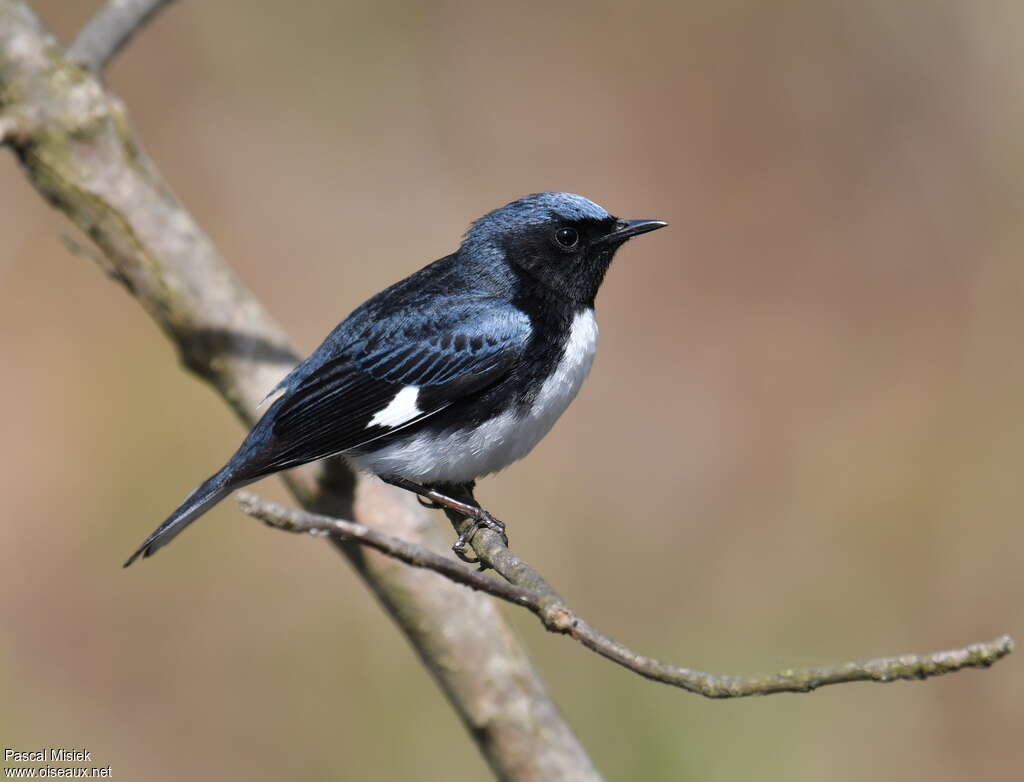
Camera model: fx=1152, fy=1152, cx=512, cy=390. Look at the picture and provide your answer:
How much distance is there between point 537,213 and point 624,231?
0.95 ft

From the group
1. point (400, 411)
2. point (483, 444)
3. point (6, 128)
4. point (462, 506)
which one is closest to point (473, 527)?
point (462, 506)

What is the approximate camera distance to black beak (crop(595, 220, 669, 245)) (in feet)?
12.2

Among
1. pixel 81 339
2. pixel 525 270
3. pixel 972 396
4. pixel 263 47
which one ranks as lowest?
pixel 972 396

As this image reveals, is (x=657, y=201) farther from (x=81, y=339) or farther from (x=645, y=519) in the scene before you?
(x=81, y=339)

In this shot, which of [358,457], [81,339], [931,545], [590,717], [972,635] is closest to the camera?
[358,457]

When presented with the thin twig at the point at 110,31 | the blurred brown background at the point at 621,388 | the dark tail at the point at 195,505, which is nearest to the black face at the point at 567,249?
the dark tail at the point at 195,505

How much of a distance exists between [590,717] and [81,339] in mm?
3183

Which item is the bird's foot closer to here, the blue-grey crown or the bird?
the bird

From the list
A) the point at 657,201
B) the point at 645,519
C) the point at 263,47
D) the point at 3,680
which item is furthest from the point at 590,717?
the point at 263,47

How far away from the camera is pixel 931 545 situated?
5371 mm

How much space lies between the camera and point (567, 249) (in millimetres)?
3725

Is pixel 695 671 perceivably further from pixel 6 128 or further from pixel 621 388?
pixel 621 388

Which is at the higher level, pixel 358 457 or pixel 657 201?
pixel 657 201

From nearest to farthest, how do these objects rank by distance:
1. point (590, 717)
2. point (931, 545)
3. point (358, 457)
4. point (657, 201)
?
point (358, 457) < point (590, 717) < point (931, 545) < point (657, 201)
